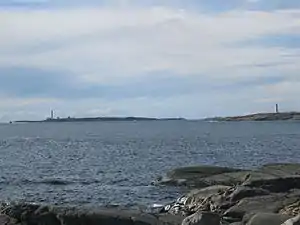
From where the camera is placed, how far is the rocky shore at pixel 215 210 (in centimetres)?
2094

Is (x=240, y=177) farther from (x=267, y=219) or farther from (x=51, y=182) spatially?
(x=267, y=219)

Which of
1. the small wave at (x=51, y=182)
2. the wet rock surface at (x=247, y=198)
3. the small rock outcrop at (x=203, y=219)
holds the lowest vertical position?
the small wave at (x=51, y=182)

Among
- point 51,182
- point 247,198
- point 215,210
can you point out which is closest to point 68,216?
point 215,210

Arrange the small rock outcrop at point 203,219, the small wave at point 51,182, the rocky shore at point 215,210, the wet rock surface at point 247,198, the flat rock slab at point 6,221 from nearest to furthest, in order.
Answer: the small rock outcrop at point 203,219
the rocky shore at point 215,210
the flat rock slab at point 6,221
the wet rock surface at point 247,198
the small wave at point 51,182

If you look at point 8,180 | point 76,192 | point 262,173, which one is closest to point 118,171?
point 8,180

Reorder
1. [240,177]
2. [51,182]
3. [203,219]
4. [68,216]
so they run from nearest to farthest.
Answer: [203,219] < [68,216] < [240,177] < [51,182]

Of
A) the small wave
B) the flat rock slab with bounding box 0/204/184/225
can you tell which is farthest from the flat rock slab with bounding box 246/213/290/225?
the small wave

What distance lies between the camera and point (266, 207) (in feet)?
80.3

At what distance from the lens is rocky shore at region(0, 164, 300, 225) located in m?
20.9

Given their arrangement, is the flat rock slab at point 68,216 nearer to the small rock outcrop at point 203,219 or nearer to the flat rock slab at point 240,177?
the small rock outcrop at point 203,219

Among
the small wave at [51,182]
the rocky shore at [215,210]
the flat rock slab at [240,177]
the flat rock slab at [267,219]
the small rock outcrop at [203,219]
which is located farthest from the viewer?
the small wave at [51,182]

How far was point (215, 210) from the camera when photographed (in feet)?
87.7

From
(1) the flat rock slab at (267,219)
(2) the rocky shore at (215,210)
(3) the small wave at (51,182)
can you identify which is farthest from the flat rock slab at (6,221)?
(3) the small wave at (51,182)

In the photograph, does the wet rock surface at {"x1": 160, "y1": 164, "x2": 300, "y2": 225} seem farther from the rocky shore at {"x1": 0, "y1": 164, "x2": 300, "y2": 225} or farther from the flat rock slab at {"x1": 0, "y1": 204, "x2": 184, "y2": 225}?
the flat rock slab at {"x1": 0, "y1": 204, "x2": 184, "y2": 225}
